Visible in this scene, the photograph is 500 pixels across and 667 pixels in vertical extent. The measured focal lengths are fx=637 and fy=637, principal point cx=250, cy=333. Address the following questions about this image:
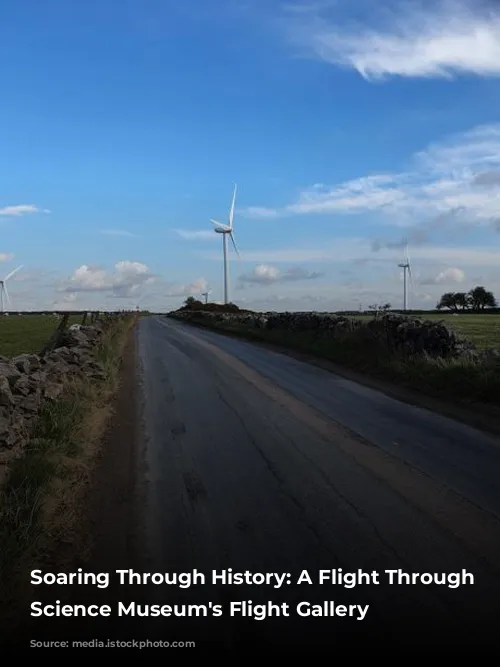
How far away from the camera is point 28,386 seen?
10320 mm

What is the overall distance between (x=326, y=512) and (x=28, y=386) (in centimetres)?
610

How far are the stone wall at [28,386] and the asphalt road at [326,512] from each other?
169 centimetres

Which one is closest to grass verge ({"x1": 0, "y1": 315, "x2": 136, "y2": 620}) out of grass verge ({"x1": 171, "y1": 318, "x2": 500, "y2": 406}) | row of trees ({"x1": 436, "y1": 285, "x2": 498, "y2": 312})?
grass verge ({"x1": 171, "y1": 318, "x2": 500, "y2": 406})

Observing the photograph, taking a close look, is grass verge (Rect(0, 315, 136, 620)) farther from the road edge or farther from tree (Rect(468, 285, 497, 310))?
tree (Rect(468, 285, 497, 310))

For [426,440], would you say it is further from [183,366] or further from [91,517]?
[183,366]

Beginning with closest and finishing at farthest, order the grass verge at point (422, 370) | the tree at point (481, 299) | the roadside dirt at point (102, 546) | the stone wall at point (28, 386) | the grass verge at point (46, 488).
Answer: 1. the roadside dirt at point (102, 546)
2. the grass verge at point (46, 488)
3. the stone wall at point (28, 386)
4. the grass verge at point (422, 370)
5. the tree at point (481, 299)

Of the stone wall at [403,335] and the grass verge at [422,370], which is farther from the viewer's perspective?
the stone wall at [403,335]

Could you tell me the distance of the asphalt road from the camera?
4.12 metres

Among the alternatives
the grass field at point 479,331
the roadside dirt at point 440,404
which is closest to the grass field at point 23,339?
the roadside dirt at point 440,404

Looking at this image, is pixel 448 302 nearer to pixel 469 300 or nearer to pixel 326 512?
pixel 469 300

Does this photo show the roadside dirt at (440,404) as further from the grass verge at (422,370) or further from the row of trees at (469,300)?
the row of trees at (469,300)

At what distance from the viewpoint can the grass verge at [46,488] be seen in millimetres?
4984

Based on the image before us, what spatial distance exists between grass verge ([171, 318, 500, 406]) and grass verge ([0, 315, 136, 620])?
24.2 feet

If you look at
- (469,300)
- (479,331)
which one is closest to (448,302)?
(469,300)
